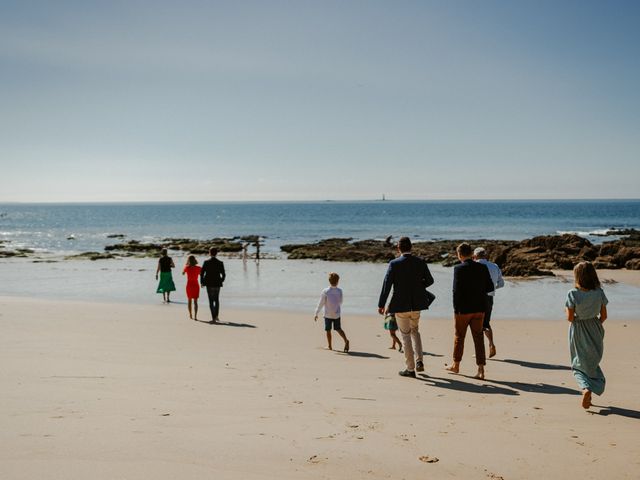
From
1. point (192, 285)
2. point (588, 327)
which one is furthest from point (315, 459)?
point (192, 285)

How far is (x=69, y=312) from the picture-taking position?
43.4 feet

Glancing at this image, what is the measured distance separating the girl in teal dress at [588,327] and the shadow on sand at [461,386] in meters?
0.96

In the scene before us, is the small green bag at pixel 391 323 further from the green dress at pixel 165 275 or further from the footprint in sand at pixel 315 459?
the green dress at pixel 165 275

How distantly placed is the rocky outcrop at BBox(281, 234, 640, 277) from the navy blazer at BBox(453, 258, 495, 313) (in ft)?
57.4

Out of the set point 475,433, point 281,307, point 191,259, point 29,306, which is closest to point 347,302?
point 281,307

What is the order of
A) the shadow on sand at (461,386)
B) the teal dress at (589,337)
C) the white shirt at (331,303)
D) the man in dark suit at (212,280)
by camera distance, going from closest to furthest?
the teal dress at (589,337), the shadow on sand at (461,386), the white shirt at (331,303), the man in dark suit at (212,280)

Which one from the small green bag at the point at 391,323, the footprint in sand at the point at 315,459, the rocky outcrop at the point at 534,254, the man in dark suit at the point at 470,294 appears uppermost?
the man in dark suit at the point at 470,294

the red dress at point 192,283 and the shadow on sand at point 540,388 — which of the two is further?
the red dress at point 192,283

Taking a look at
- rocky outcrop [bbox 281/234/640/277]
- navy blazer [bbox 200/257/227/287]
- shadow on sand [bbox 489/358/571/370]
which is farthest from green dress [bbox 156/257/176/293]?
rocky outcrop [bbox 281/234/640/277]

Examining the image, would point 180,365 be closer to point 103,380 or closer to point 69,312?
point 103,380

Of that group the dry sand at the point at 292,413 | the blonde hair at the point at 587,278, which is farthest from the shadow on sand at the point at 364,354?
the blonde hair at the point at 587,278

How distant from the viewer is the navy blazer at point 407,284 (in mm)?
7133

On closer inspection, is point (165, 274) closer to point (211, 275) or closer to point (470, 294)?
point (211, 275)

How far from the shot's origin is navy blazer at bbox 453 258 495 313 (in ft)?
23.6
